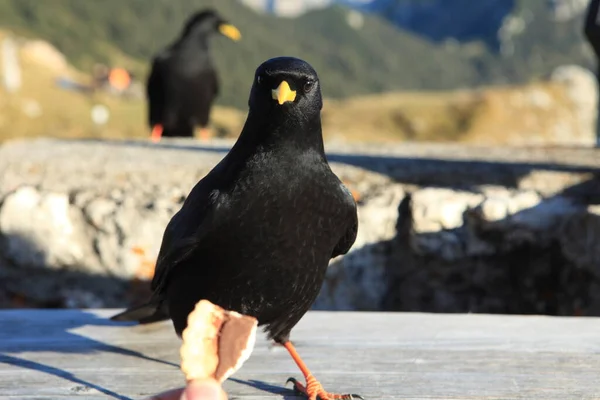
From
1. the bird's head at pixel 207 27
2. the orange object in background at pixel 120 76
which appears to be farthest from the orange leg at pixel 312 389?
the orange object in background at pixel 120 76

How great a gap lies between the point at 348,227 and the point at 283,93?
1.42 ft

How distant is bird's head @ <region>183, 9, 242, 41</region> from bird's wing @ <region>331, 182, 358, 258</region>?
5.71m

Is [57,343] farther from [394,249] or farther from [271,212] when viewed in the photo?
[394,249]

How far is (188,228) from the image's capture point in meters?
1.91

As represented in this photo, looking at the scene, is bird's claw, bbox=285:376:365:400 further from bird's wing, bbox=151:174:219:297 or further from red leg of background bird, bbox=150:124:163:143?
red leg of background bird, bbox=150:124:163:143

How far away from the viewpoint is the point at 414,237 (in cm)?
330

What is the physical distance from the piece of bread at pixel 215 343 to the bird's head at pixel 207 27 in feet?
21.0

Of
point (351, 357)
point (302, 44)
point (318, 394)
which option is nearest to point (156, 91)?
point (351, 357)

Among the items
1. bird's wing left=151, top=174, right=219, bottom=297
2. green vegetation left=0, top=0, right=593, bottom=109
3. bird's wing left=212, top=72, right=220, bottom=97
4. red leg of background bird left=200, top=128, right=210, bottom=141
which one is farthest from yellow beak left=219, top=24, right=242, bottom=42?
green vegetation left=0, top=0, right=593, bottom=109

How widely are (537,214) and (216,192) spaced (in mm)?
1844

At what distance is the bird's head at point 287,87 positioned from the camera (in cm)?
178

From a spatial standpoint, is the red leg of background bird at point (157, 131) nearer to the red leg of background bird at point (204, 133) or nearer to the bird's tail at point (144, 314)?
the red leg of background bird at point (204, 133)

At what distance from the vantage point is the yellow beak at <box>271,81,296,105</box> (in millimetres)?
1730

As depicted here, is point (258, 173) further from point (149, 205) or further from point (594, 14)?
point (594, 14)
